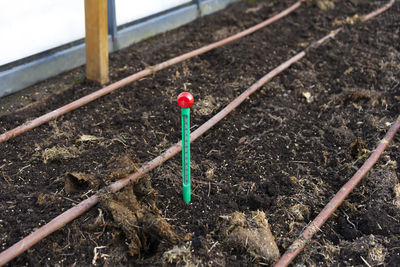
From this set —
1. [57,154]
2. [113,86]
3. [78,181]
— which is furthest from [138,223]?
[113,86]

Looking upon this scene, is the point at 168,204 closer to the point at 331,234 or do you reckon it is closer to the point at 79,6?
the point at 331,234

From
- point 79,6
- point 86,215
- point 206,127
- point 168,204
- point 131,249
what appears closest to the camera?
point 131,249

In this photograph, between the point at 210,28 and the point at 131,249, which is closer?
the point at 131,249

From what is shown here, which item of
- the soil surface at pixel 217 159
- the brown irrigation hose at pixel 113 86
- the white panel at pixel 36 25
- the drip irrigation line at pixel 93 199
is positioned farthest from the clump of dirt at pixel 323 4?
the white panel at pixel 36 25

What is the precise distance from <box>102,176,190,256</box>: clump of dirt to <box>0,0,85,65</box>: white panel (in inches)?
84.5

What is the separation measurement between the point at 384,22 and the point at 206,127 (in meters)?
3.90

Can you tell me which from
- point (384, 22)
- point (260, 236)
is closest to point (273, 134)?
point (260, 236)

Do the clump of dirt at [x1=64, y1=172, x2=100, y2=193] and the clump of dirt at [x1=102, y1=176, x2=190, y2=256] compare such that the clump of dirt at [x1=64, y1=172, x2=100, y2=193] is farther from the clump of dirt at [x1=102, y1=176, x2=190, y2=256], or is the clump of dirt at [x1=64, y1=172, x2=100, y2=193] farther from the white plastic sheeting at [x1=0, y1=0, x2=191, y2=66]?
the white plastic sheeting at [x1=0, y1=0, x2=191, y2=66]

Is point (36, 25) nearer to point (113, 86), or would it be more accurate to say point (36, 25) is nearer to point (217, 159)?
point (113, 86)

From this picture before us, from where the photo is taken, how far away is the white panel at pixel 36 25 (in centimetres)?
417

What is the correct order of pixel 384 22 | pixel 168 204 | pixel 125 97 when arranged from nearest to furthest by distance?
pixel 168 204 → pixel 125 97 → pixel 384 22

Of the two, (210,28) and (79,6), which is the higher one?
(79,6)

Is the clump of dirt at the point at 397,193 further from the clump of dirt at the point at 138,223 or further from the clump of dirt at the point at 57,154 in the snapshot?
the clump of dirt at the point at 57,154

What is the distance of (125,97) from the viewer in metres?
4.40
